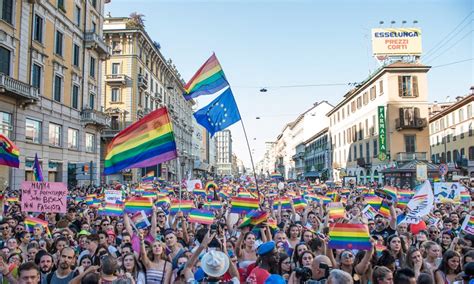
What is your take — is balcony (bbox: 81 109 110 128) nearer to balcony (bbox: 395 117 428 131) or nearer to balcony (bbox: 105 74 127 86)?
balcony (bbox: 105 74 127 86)

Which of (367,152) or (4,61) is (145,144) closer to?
(4,61)

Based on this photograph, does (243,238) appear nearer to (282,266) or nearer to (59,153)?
(282,266)

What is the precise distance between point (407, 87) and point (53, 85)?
105 ft

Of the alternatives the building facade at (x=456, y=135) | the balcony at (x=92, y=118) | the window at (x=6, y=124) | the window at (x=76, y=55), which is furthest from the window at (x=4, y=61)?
the building facade at (x=456, y=135)

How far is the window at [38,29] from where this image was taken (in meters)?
25.6

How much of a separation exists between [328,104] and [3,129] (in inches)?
2797

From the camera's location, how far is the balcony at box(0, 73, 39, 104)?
21.2 meters

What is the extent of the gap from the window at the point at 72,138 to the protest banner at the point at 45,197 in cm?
2143

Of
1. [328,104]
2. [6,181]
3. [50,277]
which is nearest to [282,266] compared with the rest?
[50,277]

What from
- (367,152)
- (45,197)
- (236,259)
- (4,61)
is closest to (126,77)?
(4,61)

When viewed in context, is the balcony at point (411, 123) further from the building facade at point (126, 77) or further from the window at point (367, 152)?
the building facade at point (126, 77)

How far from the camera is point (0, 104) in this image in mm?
21906

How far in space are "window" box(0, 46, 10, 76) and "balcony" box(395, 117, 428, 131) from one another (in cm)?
3339

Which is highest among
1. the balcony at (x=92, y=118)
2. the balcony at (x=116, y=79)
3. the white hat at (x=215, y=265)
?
the balcony at (x=116, y=79)
